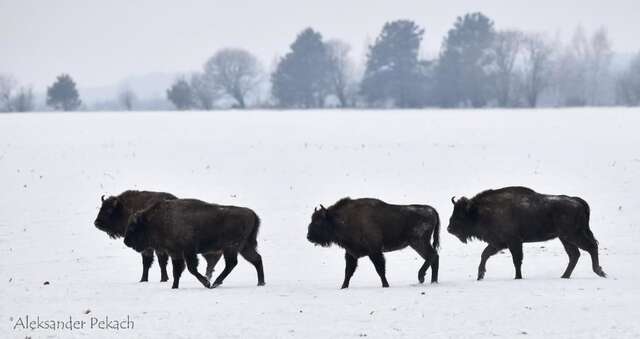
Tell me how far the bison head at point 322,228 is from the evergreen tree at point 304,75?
312ft

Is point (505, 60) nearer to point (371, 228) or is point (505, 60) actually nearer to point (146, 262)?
point (146, 262)

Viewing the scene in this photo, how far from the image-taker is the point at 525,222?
19156 millimetres

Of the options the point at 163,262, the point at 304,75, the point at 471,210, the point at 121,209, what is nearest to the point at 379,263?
the point at 471,210

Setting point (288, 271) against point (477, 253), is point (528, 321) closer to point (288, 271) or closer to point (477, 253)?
point (288, 271)

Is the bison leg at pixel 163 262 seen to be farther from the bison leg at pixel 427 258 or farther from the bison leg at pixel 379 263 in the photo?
the bison leg at pixel 427 258

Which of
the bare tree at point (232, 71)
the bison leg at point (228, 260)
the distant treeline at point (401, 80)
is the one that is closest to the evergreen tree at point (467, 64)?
Answer: the distant treeline at point (401, 80)

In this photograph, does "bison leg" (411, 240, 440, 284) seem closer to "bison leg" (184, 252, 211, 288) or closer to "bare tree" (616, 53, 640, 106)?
"bison leg" (184, 252, 211, 288)

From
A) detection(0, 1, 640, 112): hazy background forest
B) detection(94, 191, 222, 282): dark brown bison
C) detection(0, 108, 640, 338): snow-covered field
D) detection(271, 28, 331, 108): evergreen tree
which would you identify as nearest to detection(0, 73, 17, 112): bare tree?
detection(0, 1, 640, 112): hazy background forest

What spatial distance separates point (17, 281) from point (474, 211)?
8.83 meters

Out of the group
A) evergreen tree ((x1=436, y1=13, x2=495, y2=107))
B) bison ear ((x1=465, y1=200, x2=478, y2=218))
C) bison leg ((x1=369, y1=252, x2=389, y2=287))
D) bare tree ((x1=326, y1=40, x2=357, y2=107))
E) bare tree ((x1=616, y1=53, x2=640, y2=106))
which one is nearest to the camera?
bison leg ((x1=369, y1=252, x2=389, y2=287))

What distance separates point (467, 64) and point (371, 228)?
318 ft

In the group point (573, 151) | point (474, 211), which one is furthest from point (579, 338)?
point (573, 151)

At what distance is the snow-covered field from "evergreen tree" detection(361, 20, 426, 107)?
43.8m

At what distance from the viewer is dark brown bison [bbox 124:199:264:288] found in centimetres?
1839
